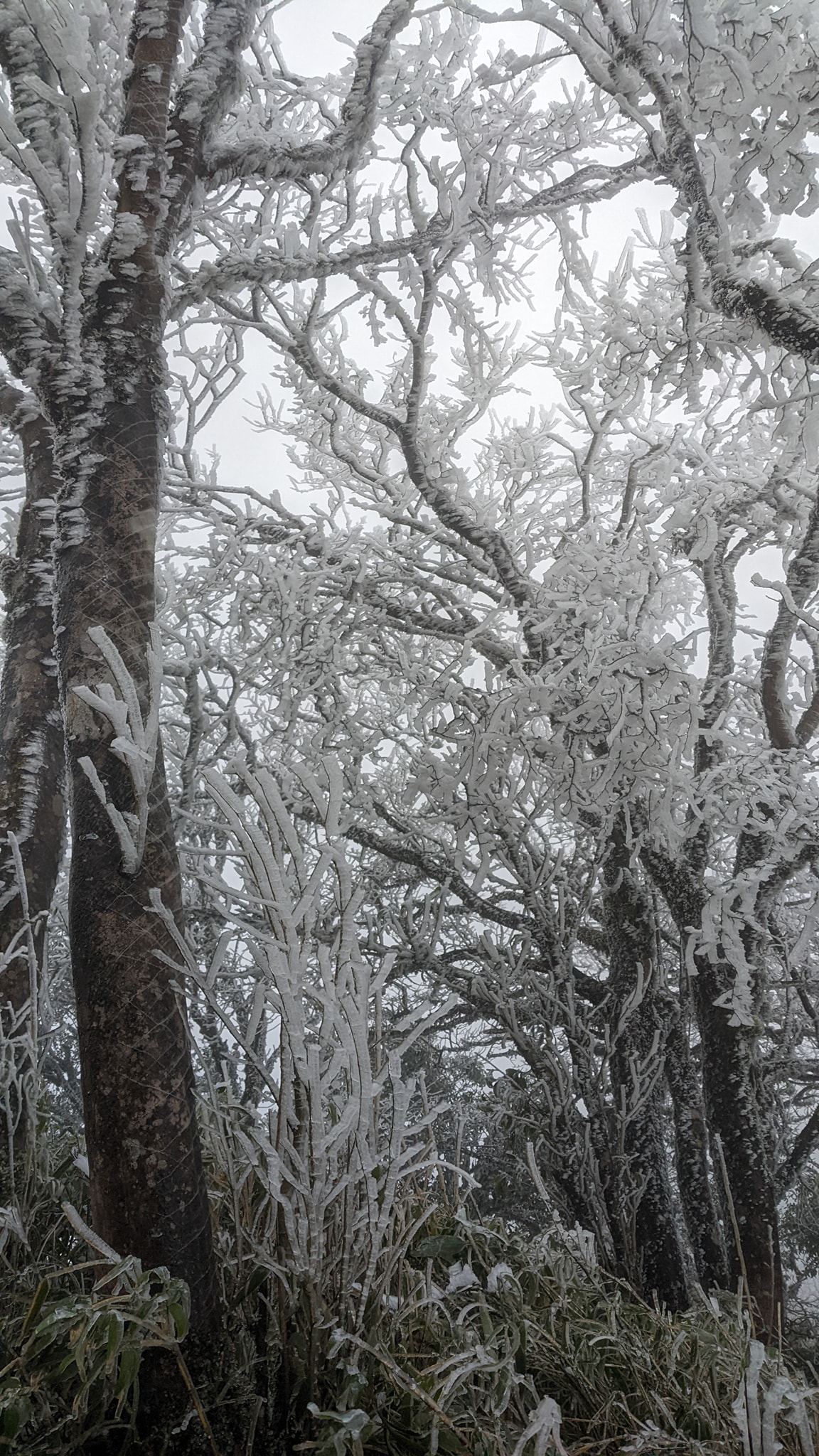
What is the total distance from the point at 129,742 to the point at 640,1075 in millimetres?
4078

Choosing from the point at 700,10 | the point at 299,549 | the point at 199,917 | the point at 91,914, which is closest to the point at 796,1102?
the point at 199,917

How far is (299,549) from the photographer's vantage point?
4.41m

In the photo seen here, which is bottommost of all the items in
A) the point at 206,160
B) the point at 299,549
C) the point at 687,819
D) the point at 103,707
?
the point at 103,707

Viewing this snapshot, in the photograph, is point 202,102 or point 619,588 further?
point 619,588

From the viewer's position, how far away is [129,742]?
1.72 m

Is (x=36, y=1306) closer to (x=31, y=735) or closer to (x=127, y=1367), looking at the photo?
(x=127, y=1367)

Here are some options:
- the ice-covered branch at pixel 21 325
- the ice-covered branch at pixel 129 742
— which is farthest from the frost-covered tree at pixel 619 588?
the ice-covered branch at pixel 129 742

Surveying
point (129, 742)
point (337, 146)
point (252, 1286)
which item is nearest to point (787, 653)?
point (337, 146)

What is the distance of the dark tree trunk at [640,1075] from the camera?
4.31 metres

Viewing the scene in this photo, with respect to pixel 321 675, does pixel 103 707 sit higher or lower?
lower

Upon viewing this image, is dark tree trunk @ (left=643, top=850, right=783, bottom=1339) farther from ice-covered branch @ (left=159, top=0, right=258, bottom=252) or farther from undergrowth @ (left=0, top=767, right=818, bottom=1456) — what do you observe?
ice-covered branch @ (left=159, top=0, right=258, bottom=252)

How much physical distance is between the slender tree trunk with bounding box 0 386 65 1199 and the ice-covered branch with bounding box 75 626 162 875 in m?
1.06

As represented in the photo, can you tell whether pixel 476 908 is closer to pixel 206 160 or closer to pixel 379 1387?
pixel 379 1387

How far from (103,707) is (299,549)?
9.65 feet
